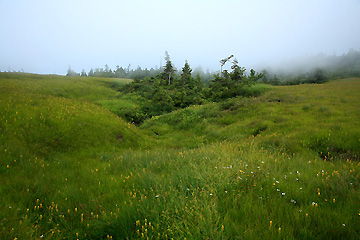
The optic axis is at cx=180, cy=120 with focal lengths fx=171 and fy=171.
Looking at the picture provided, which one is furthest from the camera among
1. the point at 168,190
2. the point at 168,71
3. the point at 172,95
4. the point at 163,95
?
the point at 168,71

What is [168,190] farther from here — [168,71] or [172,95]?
[168,71]

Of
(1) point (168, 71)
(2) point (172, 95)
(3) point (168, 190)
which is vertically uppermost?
(1) point (168, 71)

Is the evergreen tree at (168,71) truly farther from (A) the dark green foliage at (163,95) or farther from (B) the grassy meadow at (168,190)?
(B) the grassy meadow at (168,190)

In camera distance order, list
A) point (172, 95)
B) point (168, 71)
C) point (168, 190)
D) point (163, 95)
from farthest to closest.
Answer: point (168, 71) → point (172, 95) → point (163, 95) → point (168, 190)

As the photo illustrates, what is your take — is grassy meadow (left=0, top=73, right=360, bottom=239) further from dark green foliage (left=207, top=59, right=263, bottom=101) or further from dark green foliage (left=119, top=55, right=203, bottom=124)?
dark green foliage (left=207, top=59, right=263, bottom=101)

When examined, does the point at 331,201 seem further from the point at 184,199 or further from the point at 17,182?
the point at 17,182

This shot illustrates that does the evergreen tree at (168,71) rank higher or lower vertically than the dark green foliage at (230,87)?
higher

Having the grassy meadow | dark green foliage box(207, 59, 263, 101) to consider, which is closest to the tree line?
dark green foliage box(207, 59, 263, 101)

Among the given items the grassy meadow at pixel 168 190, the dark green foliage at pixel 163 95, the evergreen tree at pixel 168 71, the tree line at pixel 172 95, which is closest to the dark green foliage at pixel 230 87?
the tree line at pixel 172 95

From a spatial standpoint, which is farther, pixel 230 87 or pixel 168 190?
pixel 230 87

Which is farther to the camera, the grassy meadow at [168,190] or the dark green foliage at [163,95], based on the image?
the dark green foliage at [163,95]

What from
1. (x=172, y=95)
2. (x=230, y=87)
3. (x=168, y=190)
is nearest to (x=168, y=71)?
(x=172, y=95)

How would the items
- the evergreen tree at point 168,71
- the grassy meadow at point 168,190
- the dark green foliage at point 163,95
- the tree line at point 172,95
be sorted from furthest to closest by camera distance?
the evergreen tree at point 168,71
the dark green foliage at point 163,95
the tree line at point 172,95
the grassy meadow at point 168,190

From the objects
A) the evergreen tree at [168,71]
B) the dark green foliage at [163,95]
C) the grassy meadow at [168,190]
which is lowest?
the grassy meadow at [168,190]
